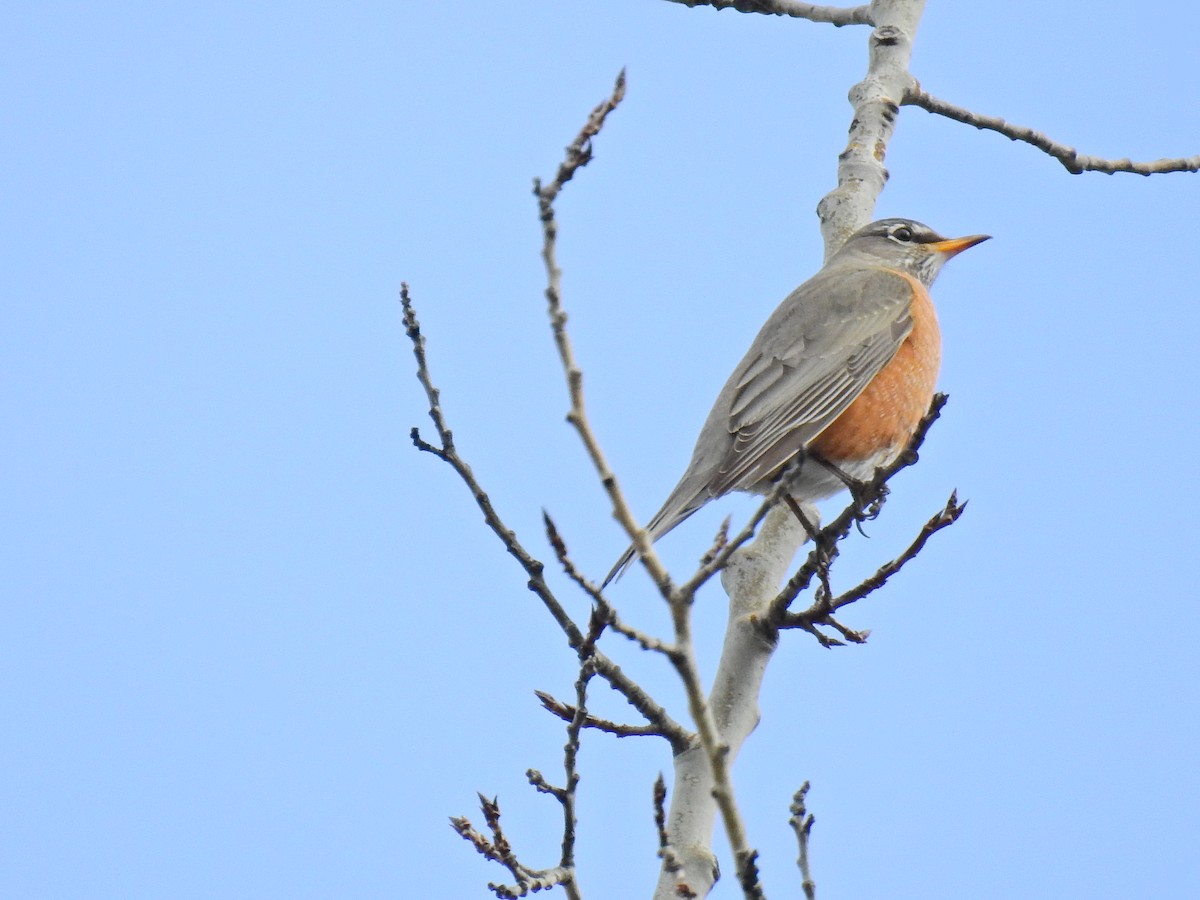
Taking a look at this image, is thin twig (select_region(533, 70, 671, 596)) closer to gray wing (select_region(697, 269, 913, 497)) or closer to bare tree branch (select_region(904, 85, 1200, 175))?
gray wing (select_region(697, 269, 913, 497))

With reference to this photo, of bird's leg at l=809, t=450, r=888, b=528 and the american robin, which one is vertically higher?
the american robin

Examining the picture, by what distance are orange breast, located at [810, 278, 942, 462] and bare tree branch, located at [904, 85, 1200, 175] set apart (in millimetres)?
895

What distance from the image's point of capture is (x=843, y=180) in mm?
5191

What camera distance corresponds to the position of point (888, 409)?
17.7 ft

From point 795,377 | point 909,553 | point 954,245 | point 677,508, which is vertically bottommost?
point 909,553

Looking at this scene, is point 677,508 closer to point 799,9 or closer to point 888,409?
point 888,409

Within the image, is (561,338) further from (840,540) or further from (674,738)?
(840,540)

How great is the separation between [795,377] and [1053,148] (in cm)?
137

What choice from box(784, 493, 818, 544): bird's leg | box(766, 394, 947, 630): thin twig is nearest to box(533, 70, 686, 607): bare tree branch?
box(766, 394, 947, 630): thin twig

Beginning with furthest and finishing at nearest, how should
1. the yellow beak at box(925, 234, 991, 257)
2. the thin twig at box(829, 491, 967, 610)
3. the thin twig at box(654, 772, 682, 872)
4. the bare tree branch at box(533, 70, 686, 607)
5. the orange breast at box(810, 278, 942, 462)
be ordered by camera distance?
the yellow beak at box(925, 234, 991, 257), the orange breast at box(810, 278, 942, 462), the thin twig at box(829, 491, 967, 610), the thin twig at box(654, 772, 682, 872), the bare tree branch at box(533, 70, 686, 607)

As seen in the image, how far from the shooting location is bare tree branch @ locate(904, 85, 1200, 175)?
5398mm

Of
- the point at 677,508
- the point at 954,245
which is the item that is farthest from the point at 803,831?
the point at 954,245

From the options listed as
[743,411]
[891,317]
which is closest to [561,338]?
[743,411]

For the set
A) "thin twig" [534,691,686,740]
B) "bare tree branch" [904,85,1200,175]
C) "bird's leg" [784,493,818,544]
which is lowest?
"thin twig" [534,691,686,740]
